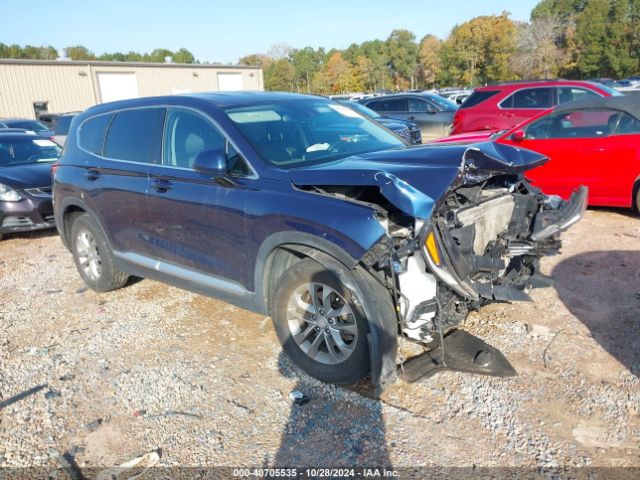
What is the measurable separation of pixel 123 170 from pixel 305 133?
177 centimetres

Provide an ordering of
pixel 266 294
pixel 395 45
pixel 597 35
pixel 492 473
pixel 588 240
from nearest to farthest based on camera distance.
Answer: pixel 492 473
pixel 266 294
pixel 588 240
pixel 597 35
pixel 395 45

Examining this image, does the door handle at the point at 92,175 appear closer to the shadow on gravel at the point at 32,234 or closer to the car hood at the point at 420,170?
the car hood at the point at 420,170

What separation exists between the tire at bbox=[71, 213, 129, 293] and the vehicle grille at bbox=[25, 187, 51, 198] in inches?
110

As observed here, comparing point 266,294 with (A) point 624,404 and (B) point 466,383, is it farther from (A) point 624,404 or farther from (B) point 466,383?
(A) point 624,404

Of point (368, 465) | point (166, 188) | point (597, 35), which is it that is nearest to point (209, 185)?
point (166, 188)

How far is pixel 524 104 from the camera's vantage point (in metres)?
11.1

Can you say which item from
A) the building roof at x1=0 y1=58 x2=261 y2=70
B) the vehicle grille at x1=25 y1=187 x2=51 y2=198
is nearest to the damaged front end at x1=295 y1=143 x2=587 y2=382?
the vehicle grille at x1=25 y1=187 x2=51 y2=198

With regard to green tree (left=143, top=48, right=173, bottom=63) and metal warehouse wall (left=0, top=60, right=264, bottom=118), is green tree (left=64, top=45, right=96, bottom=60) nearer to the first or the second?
green tree (left=143, top=48, right=173, bottom=63)

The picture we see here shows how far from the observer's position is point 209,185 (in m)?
3.97

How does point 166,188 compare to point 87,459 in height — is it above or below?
above

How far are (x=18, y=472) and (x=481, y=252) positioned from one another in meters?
3.19

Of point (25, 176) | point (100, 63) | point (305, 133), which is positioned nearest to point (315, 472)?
point (305, 133)

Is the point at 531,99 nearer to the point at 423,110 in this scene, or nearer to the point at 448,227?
the point at 423,110

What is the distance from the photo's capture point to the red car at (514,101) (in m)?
10.6
